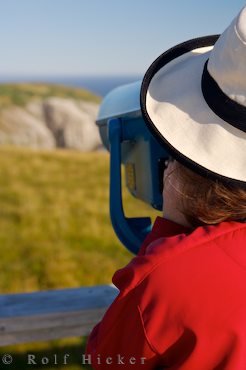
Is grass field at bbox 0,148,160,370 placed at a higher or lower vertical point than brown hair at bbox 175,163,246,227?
lower

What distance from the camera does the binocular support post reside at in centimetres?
159

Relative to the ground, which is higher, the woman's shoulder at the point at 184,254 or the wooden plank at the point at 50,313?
the woman's shoulder at the point at 184,254

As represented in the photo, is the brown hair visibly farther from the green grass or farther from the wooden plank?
the green grass

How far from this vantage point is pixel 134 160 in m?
1.80

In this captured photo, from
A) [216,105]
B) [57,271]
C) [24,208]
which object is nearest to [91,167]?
[24,208]

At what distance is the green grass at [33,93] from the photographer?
112ft

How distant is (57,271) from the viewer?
3.49 m

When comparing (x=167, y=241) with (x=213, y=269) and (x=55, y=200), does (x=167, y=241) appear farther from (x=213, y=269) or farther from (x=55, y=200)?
Result: (x=55, y=200)

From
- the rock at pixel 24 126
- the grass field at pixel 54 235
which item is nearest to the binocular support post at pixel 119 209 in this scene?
the grass field at pixel 54 235

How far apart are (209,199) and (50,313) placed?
1.10 m

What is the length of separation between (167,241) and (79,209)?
391cm

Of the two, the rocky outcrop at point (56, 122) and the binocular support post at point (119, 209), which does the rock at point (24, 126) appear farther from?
the binocular support post at point (119, 209)

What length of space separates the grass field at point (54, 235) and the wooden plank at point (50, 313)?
62cm

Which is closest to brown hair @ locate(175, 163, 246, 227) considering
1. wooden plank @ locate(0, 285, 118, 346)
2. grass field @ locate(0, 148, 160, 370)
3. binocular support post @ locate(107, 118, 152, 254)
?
binocular support post @ locate(107, 118, 152, 254)
